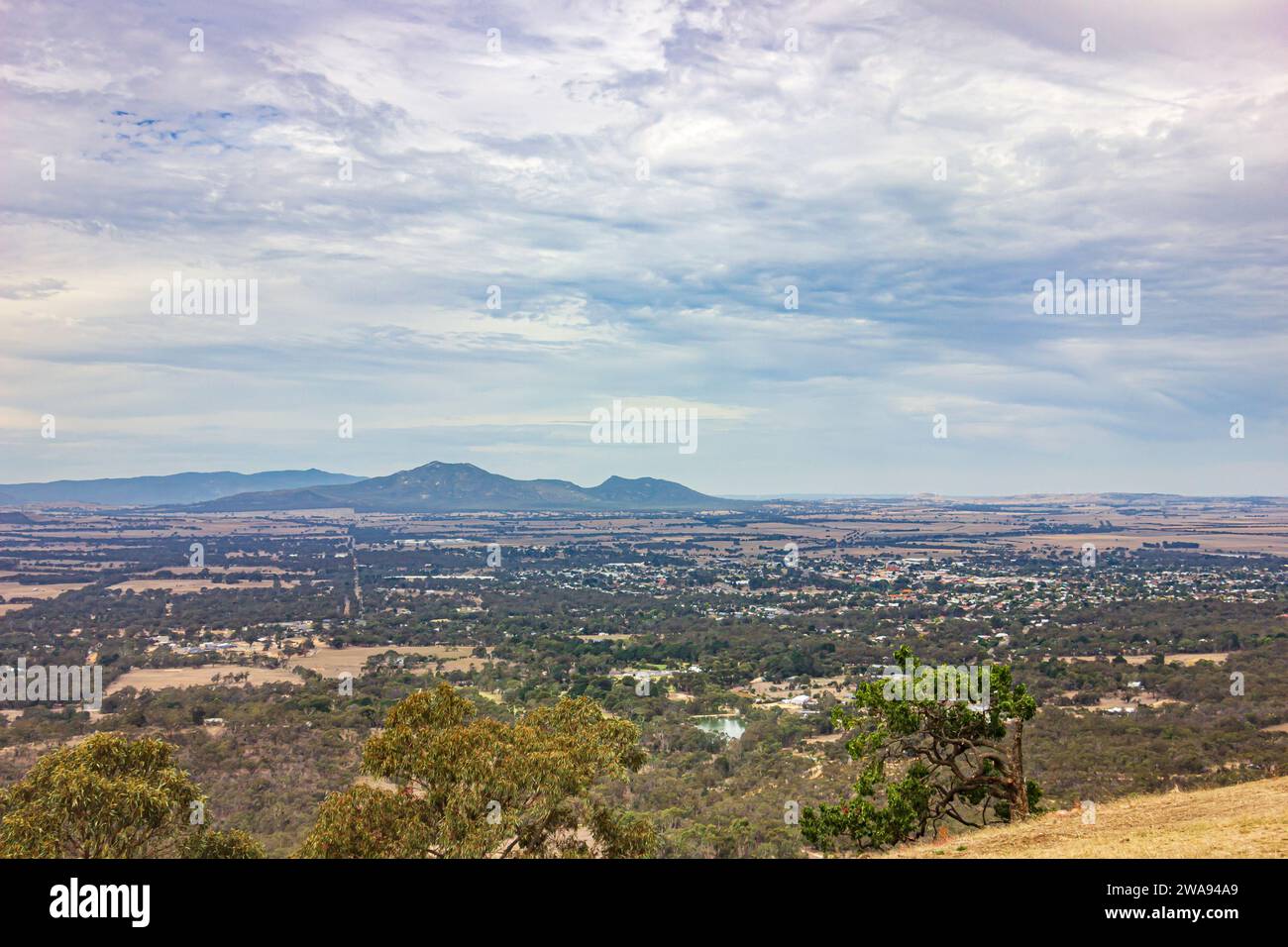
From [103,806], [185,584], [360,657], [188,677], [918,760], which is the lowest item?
[360,657]

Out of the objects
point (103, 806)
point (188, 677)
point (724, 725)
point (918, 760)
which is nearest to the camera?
point (103, 806)

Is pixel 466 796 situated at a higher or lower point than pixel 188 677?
higher

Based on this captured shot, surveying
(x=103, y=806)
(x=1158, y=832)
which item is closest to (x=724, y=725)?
(x=1158, y=832)

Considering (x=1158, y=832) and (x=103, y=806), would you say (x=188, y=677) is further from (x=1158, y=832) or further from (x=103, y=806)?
(x=1158, y=832)

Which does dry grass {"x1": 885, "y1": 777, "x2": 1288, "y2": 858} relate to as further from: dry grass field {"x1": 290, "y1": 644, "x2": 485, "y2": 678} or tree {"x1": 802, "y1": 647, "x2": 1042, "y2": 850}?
dry grass field {"x1": 290, "y1": 644, "x2": 485, "y2": 678}

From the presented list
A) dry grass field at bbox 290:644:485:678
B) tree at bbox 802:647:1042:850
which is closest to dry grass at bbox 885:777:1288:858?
tree at bbox 802:647:1042:850

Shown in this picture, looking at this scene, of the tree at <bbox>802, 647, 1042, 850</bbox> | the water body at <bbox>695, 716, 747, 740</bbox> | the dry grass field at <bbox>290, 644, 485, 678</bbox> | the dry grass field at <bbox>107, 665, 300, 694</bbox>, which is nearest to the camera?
the tree at <bbox>802, 647, 1042, 850</bbox>
